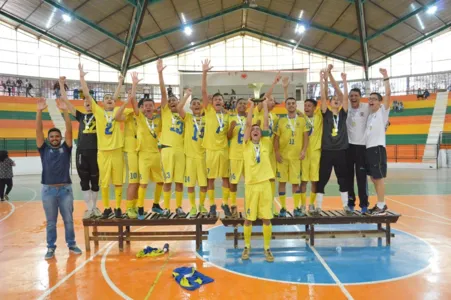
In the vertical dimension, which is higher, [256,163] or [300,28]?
[300,28]

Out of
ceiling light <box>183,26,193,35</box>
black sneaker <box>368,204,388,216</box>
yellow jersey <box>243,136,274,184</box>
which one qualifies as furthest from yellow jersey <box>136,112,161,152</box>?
ceiling light <box>183,26,193,35</box>

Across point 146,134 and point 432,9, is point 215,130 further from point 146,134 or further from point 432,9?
point 432,9

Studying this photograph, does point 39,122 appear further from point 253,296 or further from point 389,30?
point 389,30

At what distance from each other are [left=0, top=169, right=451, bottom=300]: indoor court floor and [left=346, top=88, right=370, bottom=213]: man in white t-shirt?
109cm

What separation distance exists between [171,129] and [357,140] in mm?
3603

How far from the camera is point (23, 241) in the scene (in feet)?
22.9

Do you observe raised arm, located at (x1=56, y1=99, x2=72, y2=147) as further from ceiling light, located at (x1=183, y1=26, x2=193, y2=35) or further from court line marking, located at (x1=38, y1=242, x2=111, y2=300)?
ceiling light, located at (x1=183, y1=26, x2=193, y2=35)

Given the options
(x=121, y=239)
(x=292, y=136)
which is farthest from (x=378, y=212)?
(x=121, y=239)

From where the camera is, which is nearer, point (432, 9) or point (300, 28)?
point (432, 9)

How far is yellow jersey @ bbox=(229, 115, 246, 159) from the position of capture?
251 inches

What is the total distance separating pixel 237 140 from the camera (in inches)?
253

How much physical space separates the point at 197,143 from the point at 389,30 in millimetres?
26696

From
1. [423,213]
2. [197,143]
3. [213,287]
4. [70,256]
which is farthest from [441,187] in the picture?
[70,256]

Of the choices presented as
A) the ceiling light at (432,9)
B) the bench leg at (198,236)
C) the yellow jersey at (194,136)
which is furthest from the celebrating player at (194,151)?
the ceiling light at (432,9)
